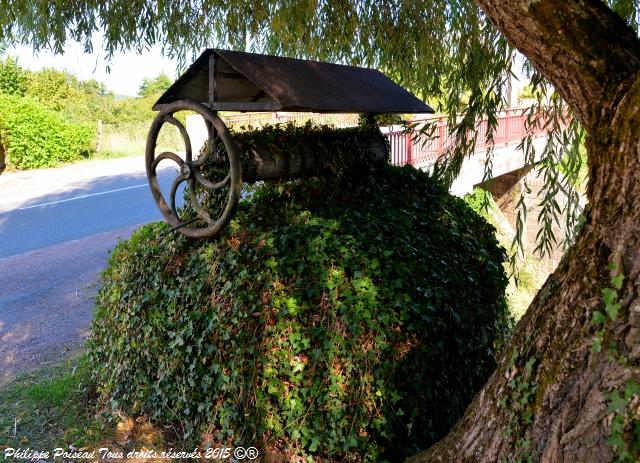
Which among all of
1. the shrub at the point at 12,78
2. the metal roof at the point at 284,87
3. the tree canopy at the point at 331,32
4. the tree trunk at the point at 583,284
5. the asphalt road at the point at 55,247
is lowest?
the asphalt road at the point at 55,247

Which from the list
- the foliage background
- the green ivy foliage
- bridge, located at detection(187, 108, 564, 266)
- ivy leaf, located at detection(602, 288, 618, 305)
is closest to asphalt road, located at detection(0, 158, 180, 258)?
the foliage background

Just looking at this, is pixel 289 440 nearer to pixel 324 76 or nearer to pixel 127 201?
pixel 324 76

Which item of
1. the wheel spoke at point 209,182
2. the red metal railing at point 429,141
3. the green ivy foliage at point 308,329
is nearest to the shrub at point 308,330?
the green ivy foliage at point 308,329

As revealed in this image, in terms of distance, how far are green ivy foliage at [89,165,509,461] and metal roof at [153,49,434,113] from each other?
2.68 feet

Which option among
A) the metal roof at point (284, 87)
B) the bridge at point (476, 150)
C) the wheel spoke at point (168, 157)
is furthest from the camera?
the bridge at point (476, 150)

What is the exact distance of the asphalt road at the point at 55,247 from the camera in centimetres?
617

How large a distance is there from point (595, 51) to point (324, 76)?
2.45m

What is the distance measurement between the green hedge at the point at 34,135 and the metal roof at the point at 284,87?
14798mm

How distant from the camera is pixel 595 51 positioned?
2242mm

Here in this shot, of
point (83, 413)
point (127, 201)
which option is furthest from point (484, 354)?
point (127, 201)

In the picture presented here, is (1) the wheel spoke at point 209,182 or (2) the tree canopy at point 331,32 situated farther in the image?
(2) the tree canopy at point 331,32

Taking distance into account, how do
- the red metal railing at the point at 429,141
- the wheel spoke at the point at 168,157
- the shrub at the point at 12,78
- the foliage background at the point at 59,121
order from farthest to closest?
the shrub at the point at 12,78 → the foliage background at the point at 59,121 → the red metal railing at the point at 429,141 → the wheel spoke at the point at 168,157

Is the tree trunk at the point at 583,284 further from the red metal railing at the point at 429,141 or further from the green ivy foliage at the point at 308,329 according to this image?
the red metal railing at the point at 429,141

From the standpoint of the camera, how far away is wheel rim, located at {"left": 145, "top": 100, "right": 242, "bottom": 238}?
3.84 m
